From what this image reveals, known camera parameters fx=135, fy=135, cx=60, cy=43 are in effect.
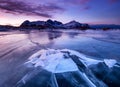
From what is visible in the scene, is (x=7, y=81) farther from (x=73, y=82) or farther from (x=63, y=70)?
(x=73, y=82)

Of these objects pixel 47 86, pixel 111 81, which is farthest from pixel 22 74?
pixel 111 81

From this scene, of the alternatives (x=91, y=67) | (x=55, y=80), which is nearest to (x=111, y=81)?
(x=91, y=67)

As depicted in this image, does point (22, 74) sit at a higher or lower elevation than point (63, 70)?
lower

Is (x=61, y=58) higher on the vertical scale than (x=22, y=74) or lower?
higher

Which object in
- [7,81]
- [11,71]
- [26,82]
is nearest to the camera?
[26,82]

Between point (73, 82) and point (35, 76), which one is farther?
point (35, 76)

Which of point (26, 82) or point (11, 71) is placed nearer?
point (26, 82)

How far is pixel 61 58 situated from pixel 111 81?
63.6 inches

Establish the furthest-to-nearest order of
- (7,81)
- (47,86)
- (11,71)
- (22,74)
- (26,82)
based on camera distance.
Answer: (11,71) < (22,74) < (7,81) < (26,82) < (47,86)

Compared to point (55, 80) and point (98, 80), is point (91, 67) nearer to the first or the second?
point (98, 80)

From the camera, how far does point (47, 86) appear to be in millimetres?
2934

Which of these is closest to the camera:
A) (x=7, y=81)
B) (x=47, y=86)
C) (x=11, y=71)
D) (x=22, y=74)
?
(x=47, y=86)

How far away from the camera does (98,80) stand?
11.0 ft

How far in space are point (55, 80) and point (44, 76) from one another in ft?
1.15
